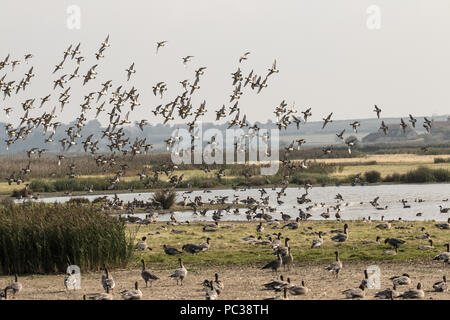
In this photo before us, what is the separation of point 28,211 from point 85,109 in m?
15.5

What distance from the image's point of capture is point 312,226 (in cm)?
4388

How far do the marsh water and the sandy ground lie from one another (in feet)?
65.3

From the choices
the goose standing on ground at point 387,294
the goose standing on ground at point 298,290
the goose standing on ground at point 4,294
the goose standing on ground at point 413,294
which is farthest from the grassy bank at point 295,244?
the goose standing on ground at point 413,294

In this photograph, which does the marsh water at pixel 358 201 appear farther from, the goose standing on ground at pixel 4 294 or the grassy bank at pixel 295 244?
the goose standing on ground at pixel 4 294

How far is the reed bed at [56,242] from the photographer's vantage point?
2961cm

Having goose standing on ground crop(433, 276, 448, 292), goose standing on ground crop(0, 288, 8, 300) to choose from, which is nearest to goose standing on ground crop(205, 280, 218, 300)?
goose standing on ground crop(0, 288, 8, 300)

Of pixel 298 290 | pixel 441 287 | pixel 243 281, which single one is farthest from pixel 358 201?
pixel 298 290

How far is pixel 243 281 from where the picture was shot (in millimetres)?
27484

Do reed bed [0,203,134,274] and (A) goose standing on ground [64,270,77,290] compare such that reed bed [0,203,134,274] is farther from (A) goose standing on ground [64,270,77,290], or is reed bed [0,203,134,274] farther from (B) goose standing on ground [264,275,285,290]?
(B) goose standing on ground [264,275,285,290]

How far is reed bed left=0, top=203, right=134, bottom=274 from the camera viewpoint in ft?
97.1

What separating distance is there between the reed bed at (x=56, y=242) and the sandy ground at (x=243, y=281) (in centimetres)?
70

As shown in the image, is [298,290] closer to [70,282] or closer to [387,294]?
[387,294]
